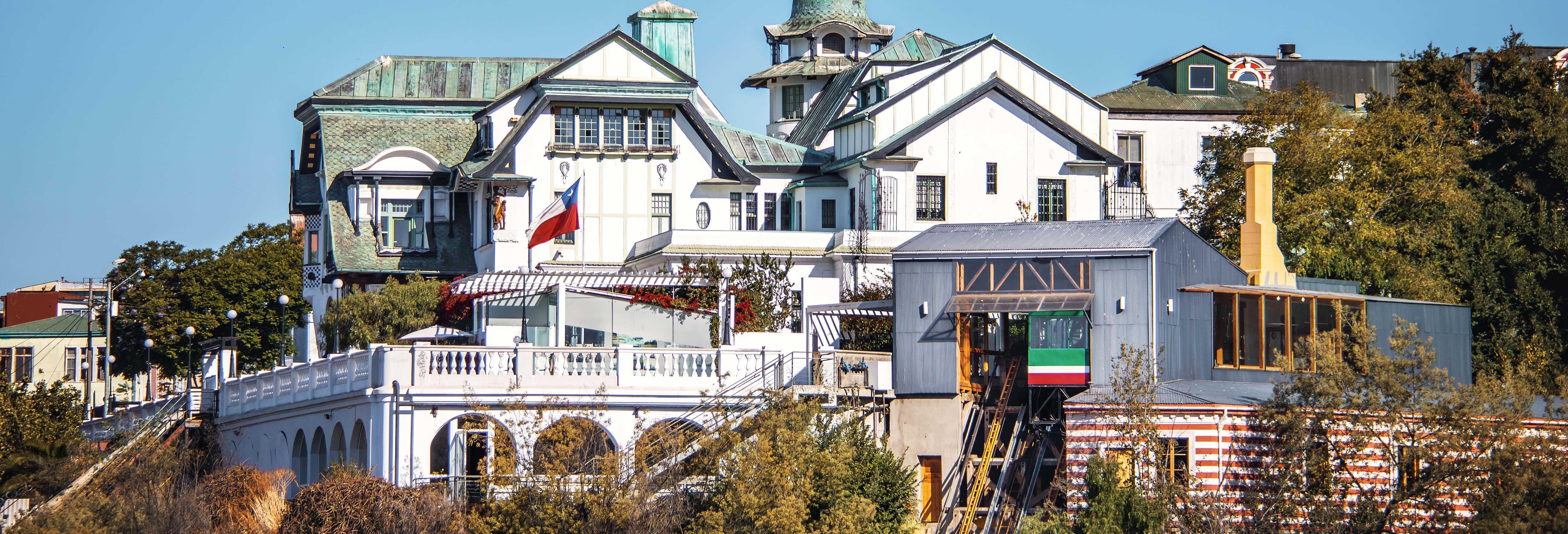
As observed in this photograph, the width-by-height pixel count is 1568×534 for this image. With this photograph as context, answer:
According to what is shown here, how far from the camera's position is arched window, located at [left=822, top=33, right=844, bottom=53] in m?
71.6

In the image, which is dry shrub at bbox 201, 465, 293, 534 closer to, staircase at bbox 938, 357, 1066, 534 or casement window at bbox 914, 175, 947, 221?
staircase at bbox 938, 357, 1066, 534

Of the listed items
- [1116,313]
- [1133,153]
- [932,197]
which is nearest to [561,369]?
[1116,313]

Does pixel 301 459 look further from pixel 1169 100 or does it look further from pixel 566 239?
pixel 1169 100

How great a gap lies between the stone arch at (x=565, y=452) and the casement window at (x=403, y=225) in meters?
26.4

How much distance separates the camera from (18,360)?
9144 centimetres

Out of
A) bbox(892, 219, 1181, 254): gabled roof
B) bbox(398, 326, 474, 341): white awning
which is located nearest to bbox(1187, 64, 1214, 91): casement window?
bbox(892, 219, 1181, 254): gabled roof

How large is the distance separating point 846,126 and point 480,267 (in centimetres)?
1199

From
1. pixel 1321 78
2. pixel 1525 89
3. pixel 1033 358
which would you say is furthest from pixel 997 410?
pixel 1321 78

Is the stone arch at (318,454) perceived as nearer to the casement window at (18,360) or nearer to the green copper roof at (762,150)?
the green copper roof at (762,150)

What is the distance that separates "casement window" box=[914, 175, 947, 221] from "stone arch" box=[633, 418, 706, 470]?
22.4 m

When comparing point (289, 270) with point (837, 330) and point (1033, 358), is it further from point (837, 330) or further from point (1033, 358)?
point (1033, 358)

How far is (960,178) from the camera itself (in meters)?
56.4

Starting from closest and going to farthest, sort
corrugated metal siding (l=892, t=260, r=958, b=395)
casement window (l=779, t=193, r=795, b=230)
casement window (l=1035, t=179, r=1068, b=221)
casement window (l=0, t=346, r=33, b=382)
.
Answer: corrugated metal siding (l=892, t=260, r=958, b=395), casement window (l=1035, t=179, r=1068, b=221), casement window (l=779, t=193, r=795, b=230), casement window (l=0, t=346, r=33, b=382)

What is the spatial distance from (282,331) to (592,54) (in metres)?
13.0
